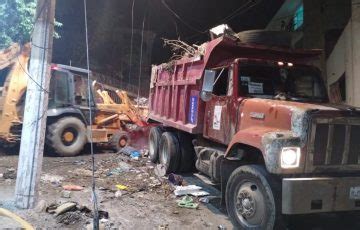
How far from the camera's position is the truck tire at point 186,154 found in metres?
9.24

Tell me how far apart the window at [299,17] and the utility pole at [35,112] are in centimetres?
1064

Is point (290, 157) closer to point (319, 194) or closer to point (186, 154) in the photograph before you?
point (319, 194)

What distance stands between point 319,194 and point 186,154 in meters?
4.55

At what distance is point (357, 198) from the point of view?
16.9ft

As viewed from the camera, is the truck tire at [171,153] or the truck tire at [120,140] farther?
the truck tire at [120,140]

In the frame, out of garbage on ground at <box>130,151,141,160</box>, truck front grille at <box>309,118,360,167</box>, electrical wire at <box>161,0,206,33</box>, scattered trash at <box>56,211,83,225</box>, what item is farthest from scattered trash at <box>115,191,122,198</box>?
electrical wire at <box>161,0,206,33</box>

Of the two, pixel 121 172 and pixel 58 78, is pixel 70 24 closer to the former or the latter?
pixel 58 78

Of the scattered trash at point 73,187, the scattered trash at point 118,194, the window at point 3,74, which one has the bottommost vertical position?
the scattered trash at point 118,194

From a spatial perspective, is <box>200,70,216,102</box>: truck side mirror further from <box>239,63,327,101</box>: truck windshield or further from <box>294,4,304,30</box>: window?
<box>294,4,304,30</box>: window

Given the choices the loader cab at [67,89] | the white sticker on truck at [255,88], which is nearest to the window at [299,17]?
the loader cab at [67,89]

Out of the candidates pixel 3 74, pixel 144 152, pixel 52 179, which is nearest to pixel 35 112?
pixel 52 179

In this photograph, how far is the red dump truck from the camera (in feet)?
16.6

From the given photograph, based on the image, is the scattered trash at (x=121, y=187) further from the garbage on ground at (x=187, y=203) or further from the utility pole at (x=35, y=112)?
the utility pole at (x=35, y=112)

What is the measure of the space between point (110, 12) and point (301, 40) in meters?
9.94
